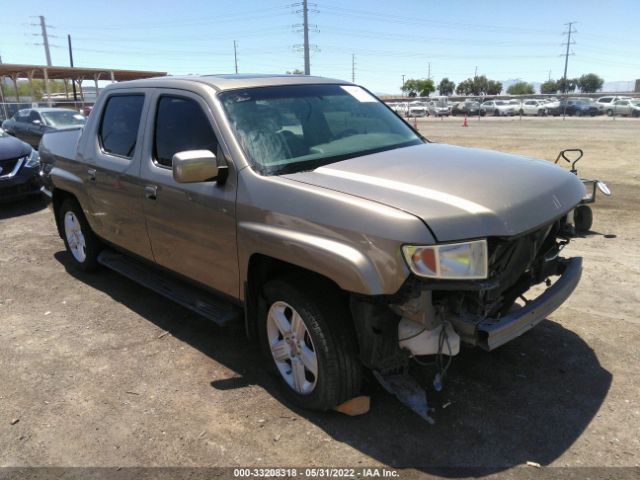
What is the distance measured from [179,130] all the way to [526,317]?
2627 millimetres

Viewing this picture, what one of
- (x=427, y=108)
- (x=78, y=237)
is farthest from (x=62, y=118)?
(x=427, y=108)

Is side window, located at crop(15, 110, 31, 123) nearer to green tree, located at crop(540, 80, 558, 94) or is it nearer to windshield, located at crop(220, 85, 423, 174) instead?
windshield, located at crop(220, 85, 423, 174)

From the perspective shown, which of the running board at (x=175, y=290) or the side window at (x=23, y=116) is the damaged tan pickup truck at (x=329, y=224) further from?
the side window at (x=23, y=116)

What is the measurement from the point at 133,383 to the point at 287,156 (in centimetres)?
185

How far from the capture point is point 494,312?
116 inches

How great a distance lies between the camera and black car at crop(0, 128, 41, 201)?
28.5ft

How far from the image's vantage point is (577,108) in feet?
138

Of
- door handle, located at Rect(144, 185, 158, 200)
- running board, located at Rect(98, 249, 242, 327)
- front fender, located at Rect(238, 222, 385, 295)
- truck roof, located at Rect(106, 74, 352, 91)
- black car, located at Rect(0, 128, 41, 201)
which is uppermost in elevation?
truck roof, located at Rect(106, 74, 352, 91)

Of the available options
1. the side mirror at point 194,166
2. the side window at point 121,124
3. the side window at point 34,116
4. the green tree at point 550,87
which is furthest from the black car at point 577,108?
the green tree at point 550,87

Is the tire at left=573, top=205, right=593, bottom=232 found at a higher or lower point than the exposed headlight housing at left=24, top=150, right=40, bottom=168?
lower

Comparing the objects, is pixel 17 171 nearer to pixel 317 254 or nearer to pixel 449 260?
pixel 317 254

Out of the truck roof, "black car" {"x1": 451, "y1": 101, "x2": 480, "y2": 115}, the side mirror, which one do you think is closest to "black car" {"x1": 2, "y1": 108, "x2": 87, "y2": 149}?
the truck roof

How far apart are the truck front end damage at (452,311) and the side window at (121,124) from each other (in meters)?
2.59

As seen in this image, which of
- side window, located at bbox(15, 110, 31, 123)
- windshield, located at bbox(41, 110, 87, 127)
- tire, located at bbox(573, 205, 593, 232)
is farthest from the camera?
side window, located at bbox(15, 110, 31, 123)
